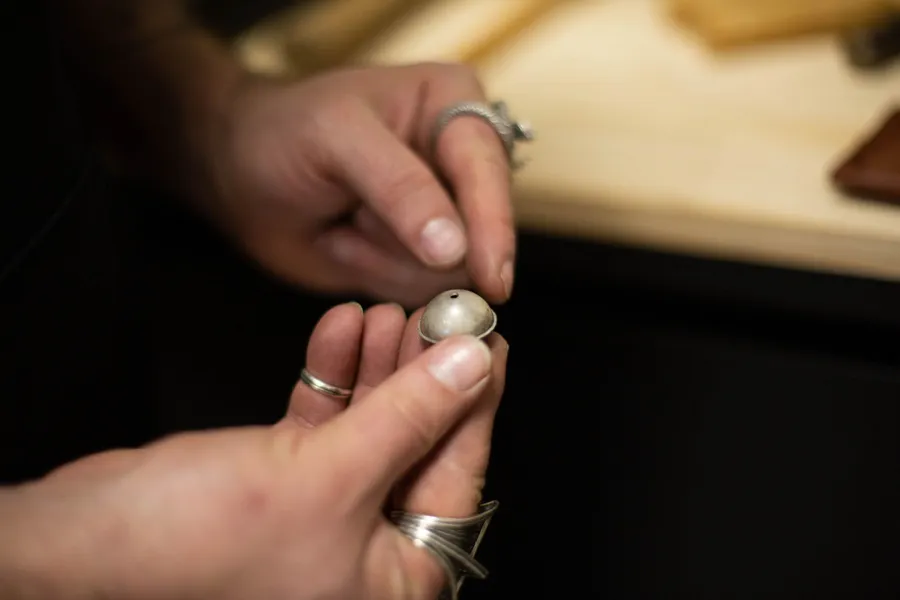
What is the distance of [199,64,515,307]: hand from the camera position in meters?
0.44

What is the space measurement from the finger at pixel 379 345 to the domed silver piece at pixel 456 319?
3 centimetres

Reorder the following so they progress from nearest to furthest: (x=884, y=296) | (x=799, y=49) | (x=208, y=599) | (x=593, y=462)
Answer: (x=208, y=599)
(x=884, y=296)
(x=593, y=462)
(x=799, y=49)

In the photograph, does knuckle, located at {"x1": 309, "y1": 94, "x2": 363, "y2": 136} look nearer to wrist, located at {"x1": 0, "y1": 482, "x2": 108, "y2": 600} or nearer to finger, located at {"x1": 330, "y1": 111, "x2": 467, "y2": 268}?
finger, located at {"x1": 330, "y1": 111, "x2": 467, "y2": 268}

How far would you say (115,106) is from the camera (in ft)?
2.00

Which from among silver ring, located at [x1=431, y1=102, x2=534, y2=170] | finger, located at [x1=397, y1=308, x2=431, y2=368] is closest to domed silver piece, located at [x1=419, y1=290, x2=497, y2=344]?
finger, located at [x1=397, y1=308, x2=431, y2=368]

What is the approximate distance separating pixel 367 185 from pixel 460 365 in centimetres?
18

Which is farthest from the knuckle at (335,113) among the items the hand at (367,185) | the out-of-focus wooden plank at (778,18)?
the out-of-focus wooden plank at (778,18)

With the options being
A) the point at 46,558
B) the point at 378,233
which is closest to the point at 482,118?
the point at 378,233

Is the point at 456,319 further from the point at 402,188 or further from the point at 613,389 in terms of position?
the point at 613,389

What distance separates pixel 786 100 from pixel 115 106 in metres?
0.50

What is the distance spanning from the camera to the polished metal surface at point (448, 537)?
326mm

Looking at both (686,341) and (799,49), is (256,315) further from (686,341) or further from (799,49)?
(799,49)

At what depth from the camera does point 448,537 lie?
0.33m

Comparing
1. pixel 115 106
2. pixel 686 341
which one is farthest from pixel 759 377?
pixel 115 106
